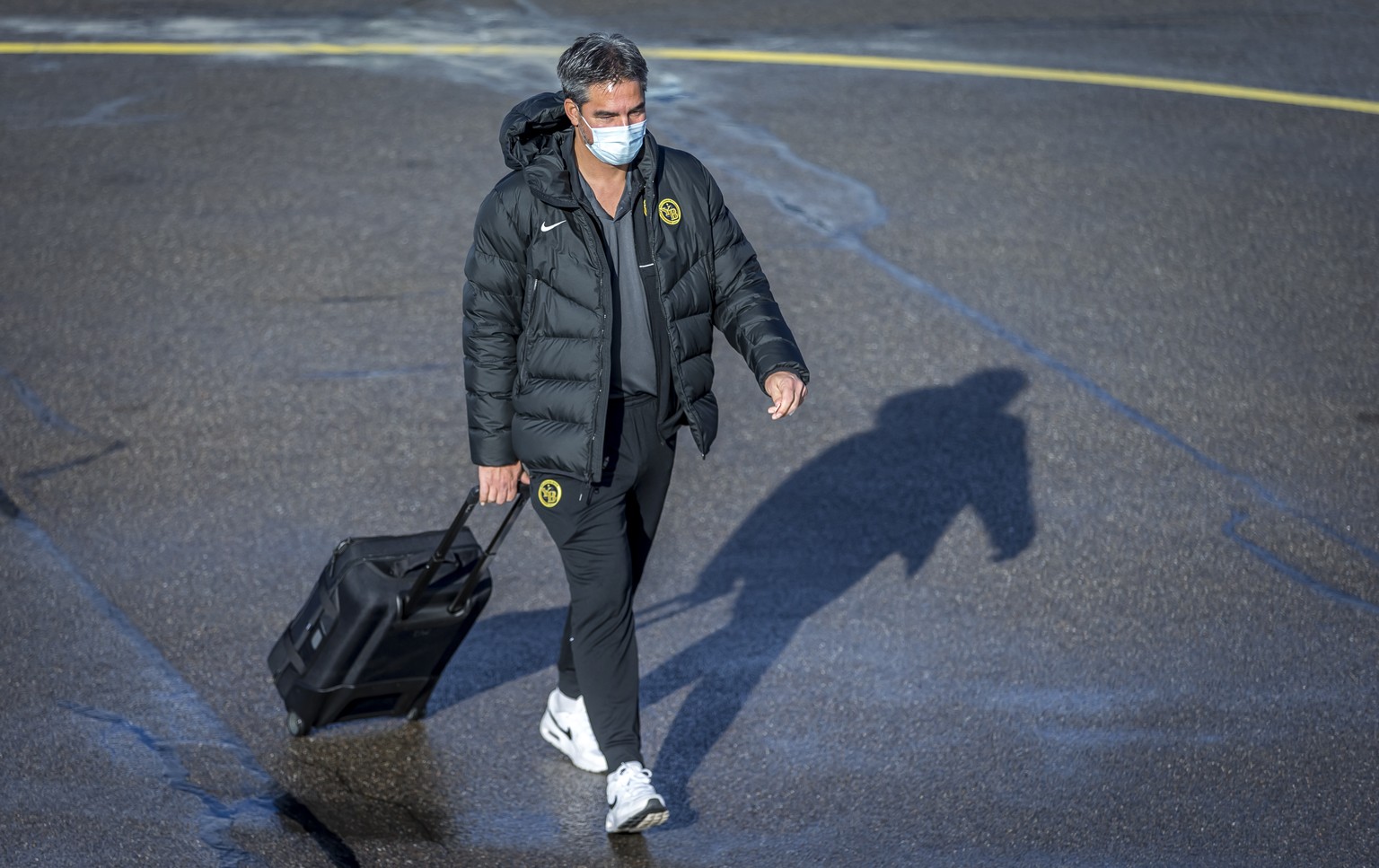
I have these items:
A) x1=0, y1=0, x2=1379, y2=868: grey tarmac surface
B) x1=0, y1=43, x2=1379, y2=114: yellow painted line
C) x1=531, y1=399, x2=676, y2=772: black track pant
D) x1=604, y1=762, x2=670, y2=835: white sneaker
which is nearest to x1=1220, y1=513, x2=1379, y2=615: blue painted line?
x1=0, y1=0, x2=1379, y2=868: grey tarmac surface

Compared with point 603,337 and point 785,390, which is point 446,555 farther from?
point 785,390

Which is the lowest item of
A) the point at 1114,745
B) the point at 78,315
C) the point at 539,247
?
the point at 1114,745

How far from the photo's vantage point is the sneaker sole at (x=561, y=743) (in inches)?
192

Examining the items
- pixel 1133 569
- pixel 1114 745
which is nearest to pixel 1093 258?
pixel 1133 569

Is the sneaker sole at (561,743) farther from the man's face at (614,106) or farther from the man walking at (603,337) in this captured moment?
the man's face at (614,106)

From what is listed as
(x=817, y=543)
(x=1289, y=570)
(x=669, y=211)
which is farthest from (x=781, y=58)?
Answer: (x=669, y=211)

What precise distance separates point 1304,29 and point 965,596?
9173 mm

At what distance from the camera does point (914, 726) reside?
514cm

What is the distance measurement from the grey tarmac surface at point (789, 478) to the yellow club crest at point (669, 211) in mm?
1696

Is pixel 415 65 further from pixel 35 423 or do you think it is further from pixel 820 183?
pixel 35 423

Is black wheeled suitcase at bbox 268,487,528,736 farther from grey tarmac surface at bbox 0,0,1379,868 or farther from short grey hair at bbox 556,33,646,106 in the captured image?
short grey hair at bbox 556,33,646,106

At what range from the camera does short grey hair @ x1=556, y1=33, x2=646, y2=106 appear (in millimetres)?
→ 4184

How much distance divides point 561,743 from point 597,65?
2.08m

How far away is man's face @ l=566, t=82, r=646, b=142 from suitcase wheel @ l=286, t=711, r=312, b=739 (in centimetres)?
205
